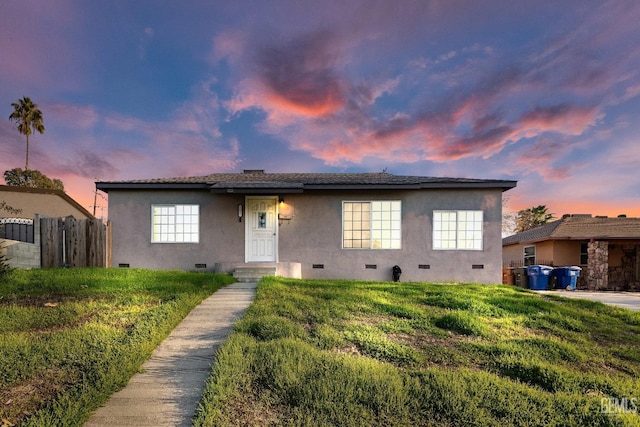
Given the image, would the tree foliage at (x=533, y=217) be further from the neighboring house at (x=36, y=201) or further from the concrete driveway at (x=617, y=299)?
the neighboring house at (x=36, y=201)

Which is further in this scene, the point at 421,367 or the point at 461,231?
the point at 461,231

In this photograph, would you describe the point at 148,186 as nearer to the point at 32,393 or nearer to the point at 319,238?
the point at 319,238

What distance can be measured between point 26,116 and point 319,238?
105ft

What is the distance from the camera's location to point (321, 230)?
9.44m

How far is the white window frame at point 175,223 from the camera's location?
941 cm

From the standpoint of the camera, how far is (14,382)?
102 inches

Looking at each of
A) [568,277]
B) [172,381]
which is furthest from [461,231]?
[172,381]

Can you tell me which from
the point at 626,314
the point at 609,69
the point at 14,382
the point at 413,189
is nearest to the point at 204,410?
the point at 14,382

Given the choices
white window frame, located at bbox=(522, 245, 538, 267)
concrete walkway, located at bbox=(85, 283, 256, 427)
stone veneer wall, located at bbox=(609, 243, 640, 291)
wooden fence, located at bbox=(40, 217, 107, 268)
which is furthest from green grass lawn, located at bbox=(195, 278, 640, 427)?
stone veneer wall, located at bbox=(609, 243, 640, 291)

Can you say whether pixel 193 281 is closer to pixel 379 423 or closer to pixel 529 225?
pixel 379 423

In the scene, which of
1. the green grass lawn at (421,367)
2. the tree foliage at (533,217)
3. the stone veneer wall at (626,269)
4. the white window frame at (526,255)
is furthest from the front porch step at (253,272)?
the tree foliage at (533,217)

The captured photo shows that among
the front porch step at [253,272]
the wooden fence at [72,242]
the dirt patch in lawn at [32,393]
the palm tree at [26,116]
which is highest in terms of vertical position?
the palm tree at [26,116]

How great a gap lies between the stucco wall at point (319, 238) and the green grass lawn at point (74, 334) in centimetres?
277

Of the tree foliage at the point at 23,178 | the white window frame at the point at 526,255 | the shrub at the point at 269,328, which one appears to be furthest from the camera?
the tree foliage at the point at 23,178
